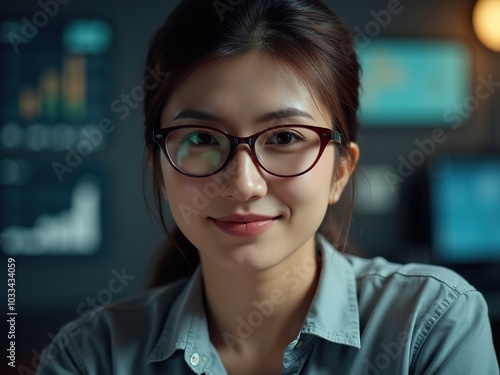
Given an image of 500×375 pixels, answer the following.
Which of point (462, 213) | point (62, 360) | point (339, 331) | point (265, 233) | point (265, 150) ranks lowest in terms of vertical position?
point (462, 213)

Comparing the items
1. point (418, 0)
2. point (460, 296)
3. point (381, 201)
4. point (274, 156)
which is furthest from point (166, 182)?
point (418, 0)

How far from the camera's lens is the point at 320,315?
1.09 m

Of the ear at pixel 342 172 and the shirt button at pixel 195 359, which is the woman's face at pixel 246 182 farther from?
the shirt button at pixel 195 359

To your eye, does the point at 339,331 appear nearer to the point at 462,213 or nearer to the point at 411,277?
the point at 411,277

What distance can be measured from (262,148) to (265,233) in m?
0.14

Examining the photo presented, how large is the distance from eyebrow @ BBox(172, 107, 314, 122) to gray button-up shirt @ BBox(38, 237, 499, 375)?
31 centimetres

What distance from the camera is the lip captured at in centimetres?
100

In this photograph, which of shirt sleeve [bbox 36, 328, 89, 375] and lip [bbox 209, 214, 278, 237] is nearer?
lip [bbox 209, 214, 278, 237]

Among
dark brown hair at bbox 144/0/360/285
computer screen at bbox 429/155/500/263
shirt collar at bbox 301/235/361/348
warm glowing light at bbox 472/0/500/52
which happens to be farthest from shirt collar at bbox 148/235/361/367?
warm glowing light at bbox 472/0/500/52

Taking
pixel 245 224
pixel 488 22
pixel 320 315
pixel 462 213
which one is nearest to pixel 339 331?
pixel 320 315

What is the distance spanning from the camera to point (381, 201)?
3.27 metres

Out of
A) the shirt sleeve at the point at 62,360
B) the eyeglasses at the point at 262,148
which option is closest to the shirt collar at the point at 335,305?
the eyeglasses at the point at 262,148

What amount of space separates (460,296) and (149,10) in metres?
2.42

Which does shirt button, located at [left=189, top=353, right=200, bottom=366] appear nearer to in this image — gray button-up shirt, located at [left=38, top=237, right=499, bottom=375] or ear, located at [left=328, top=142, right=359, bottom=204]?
gray button-up shirt, located at [left=38, top=237, right=499, bottom=375]
